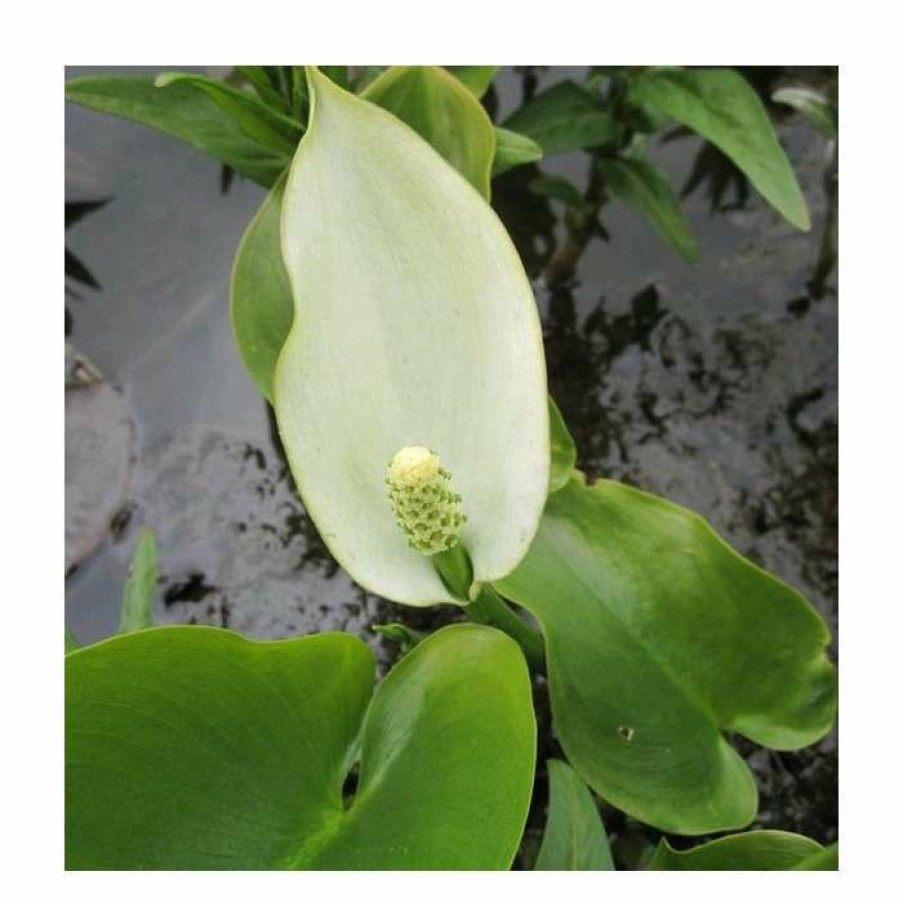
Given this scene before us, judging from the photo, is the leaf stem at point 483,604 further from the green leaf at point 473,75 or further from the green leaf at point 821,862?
the green leaf at point 473,75

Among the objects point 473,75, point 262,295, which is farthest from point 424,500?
point 473,75

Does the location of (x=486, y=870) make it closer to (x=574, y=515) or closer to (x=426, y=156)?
(x=574, y=515)

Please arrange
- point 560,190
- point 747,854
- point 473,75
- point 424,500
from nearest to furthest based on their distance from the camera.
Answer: point 424,500, point 747,854, point 473,75, point 560,190

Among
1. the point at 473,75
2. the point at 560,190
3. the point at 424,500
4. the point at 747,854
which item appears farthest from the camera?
the point at 560,190

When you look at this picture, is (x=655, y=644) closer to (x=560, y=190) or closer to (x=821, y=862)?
(x=821, y=862)

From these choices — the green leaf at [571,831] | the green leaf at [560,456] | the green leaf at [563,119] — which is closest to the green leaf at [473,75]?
the green leaf at [563,119]

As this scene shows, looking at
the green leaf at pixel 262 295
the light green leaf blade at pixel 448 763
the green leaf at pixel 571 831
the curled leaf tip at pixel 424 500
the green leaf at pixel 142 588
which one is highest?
the green leaf at pixel 262 295

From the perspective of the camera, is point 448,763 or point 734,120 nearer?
point 448,763

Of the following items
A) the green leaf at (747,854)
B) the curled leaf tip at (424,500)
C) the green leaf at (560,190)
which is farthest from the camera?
the green leaf at (560,190)
